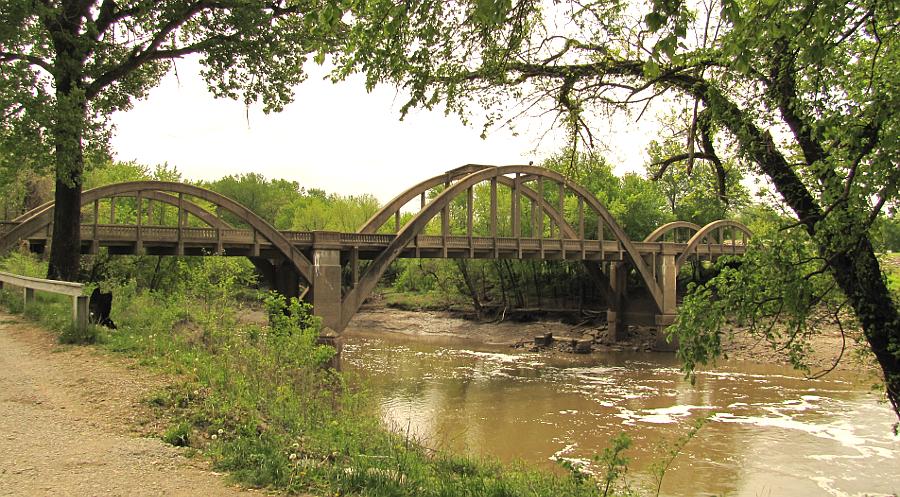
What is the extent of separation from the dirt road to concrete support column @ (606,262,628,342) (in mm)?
31809

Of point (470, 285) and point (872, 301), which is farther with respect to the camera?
point (470, 285)

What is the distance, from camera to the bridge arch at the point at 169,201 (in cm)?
1719

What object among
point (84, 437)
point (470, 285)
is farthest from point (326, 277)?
point (470, 285)

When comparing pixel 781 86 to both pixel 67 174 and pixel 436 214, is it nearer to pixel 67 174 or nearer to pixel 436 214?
pixel 67 174

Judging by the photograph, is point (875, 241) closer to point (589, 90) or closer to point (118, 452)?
point (589, 90)

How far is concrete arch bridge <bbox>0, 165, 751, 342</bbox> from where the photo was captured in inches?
762

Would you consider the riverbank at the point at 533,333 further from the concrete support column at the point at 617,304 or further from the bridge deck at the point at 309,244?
the bridge deck at the point at 309,244

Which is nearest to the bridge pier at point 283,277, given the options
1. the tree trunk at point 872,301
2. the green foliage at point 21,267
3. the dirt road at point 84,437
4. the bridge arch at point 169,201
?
the bridge arch at point 169,201

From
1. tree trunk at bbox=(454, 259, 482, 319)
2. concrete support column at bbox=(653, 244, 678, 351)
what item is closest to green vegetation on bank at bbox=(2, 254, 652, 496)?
concrete support column at bbox=(653, 244, 678, 351)

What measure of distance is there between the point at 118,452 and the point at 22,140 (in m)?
7.43

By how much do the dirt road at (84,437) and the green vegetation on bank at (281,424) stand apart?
0.30 metres

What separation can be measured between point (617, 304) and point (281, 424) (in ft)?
108

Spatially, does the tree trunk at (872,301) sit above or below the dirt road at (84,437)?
above

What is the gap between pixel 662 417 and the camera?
1795 cm
